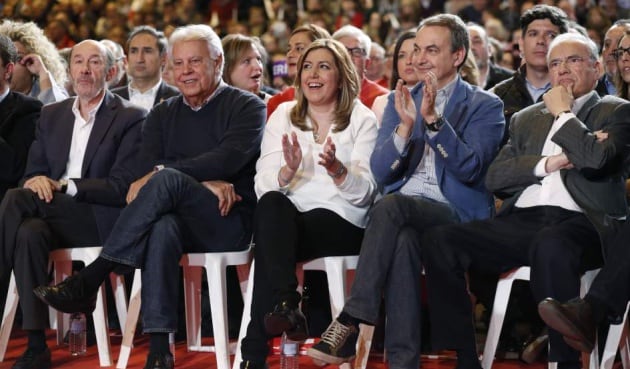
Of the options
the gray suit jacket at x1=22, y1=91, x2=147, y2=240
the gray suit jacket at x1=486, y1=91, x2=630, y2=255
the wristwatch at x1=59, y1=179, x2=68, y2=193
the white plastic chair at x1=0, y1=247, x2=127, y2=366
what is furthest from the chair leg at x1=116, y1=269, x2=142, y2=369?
the gray suit jacket at x1=486, y1=91, x2=630, y2=255

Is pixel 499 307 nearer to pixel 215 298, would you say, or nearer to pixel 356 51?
pixel 215 298

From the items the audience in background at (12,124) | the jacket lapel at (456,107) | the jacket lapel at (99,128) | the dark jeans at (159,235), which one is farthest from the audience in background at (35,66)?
the jacket lapel at (456,107)

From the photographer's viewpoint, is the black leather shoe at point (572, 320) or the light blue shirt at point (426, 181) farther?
the light blue shirt at point (426, 181)

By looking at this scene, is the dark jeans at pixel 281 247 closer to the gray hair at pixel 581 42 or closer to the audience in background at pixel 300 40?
the gray hair at pixel 581 42

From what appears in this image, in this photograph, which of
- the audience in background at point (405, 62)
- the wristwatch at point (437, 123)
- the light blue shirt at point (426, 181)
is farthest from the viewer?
the audience in background at point (405, 62)

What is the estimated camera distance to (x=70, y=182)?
16.2 ft

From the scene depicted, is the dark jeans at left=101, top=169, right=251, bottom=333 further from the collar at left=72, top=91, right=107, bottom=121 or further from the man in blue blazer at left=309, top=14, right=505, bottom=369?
the collar at left=72, top=91, right=107, bottom=121

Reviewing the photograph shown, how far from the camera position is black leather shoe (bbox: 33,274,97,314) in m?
4.39

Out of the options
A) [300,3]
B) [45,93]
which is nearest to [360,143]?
[45,93]

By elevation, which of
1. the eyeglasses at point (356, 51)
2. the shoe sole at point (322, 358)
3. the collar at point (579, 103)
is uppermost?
the eyeglasses at point (356, 51)

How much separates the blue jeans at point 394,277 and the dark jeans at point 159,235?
31.2 inches

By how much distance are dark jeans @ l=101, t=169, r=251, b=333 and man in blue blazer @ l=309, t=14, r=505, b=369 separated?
755 mm

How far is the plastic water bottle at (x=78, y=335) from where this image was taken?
16.1ft

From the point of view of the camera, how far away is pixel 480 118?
14.5 ft
